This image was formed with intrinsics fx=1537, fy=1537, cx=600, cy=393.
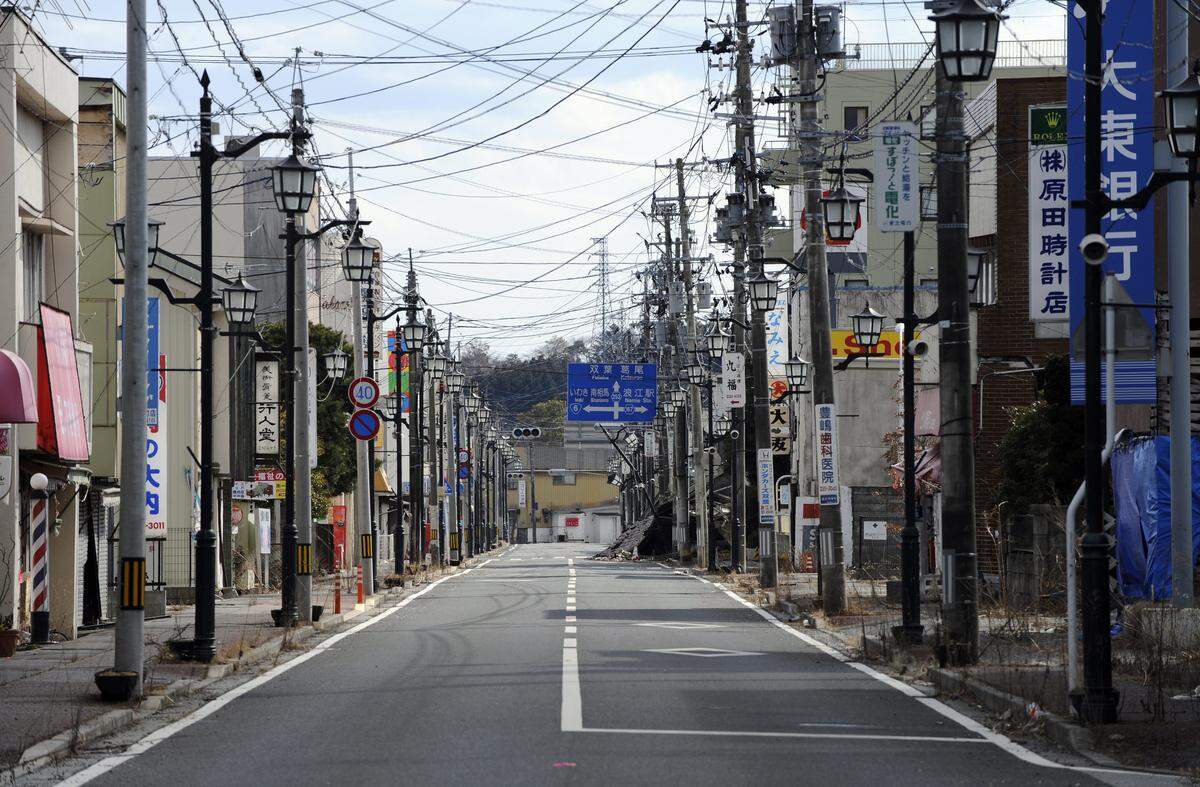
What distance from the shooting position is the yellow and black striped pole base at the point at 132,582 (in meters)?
14.9

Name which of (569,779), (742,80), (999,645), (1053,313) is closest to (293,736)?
(569,779)

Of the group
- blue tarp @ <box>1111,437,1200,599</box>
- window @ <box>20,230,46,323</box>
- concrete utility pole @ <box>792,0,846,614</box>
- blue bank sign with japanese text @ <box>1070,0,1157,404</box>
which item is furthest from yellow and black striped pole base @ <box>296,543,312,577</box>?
blue tarp @ <box>1111,437,1200,599</box>

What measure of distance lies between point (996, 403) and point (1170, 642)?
17.7 m

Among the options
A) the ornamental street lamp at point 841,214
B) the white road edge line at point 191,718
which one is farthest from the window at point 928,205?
the white road edge line at point 191,718

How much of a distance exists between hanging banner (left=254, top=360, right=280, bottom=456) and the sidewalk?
464 inches

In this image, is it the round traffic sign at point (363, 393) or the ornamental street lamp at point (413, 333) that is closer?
the round traffic sign at point (363, 393)

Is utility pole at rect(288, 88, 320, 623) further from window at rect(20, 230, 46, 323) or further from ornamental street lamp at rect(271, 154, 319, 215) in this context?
window at rect(20, 230, 46, 323)

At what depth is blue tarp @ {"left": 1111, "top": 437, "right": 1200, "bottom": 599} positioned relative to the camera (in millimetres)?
20141

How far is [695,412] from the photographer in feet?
162

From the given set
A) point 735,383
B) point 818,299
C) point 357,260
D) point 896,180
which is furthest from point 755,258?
point 896,180

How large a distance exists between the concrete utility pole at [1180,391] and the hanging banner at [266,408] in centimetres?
2669

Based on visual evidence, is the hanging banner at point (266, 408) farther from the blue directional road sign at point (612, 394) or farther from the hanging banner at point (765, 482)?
the blue directional road sign at point (612, 394)

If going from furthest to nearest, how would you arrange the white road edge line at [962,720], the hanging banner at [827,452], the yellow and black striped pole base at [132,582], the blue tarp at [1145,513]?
1. the hanging banner at [827,452]
2. the blue tarp at [1145,513]
3. the yellow and black striped pole base at [132,582]
4. the white road edge line at [962,720]

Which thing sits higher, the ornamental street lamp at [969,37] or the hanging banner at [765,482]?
the ornamental street lamp at [969,37]
